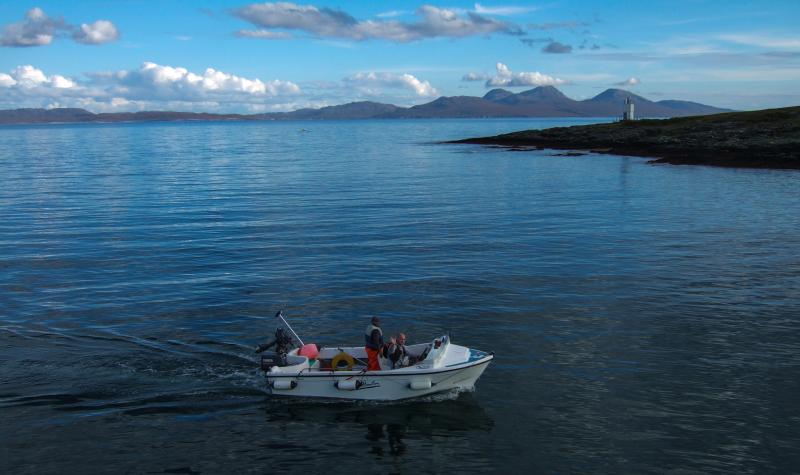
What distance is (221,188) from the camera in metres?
73.2

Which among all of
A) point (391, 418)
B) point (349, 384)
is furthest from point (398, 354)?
point (391, 418)

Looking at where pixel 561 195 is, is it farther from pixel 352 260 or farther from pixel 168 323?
pixel 168 323

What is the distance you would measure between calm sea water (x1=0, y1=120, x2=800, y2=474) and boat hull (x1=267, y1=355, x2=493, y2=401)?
45 centimetres

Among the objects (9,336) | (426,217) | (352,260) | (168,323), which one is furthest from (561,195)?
(9,336)

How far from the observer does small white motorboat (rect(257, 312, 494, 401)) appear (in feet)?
67.6

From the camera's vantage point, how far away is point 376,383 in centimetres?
2070

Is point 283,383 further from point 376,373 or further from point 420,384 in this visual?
point 420,384

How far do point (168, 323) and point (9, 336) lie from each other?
19.1 feet

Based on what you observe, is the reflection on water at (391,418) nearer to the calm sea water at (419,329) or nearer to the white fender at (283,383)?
the calm sea water at (419,329)

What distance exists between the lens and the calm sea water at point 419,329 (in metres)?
18.0

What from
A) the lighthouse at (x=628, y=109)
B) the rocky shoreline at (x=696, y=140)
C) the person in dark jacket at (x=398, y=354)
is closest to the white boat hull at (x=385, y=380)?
the person in dark jacket at (x=398, y=354)

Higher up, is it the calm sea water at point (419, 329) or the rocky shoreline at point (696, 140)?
the rocky shoreline at point (696, 140)

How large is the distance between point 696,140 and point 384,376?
91490 mm

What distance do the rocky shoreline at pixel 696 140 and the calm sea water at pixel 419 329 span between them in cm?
3129
